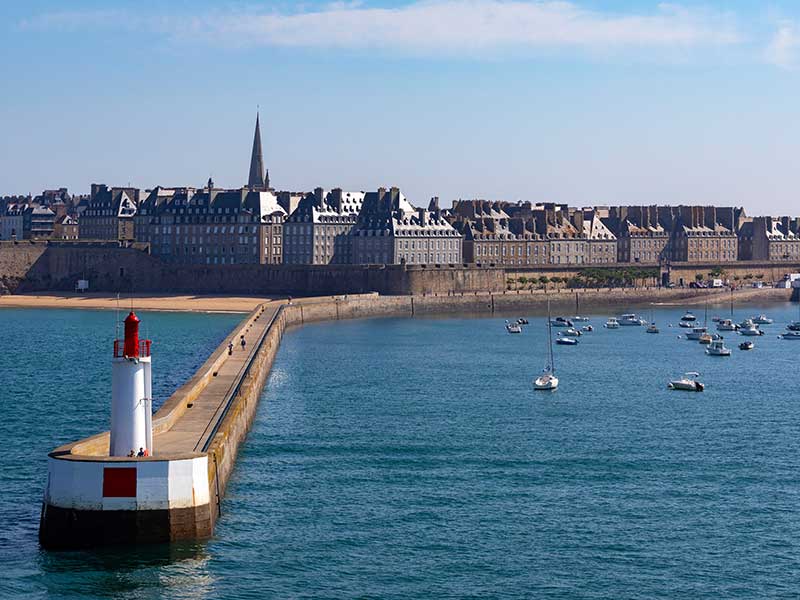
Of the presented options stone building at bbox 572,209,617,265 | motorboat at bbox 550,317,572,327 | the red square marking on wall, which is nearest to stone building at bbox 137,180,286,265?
stone building at bbox 572,209,617,265

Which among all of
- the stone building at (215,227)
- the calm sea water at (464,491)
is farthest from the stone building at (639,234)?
the calm sea water at (464,491)

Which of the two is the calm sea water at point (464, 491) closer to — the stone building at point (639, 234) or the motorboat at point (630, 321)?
the motorboat at point (630, 321)

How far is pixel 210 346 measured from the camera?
3499 inches

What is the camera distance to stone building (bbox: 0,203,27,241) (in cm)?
18941

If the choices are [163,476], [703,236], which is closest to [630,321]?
[703,236]

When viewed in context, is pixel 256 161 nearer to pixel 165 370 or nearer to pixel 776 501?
pixel 165 370

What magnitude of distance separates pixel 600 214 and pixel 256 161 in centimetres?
4415

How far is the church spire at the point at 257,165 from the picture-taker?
188 meters

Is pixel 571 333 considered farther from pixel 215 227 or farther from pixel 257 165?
pixel 257 165

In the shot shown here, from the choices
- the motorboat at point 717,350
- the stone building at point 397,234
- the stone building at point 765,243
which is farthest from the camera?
the stone building at point 765,243

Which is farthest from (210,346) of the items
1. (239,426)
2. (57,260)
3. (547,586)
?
(57,260)

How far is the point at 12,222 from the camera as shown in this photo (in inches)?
7515

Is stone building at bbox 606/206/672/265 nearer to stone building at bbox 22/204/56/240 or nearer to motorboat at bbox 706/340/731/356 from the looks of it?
stone building at bbox 22/204/56/240

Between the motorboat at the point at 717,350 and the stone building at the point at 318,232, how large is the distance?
2525 inches
